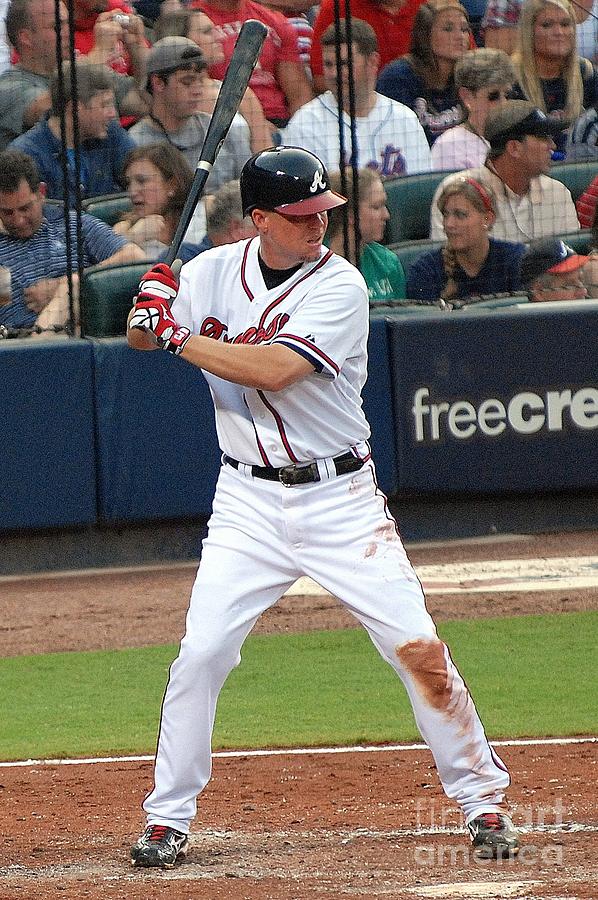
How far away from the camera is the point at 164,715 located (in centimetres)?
367

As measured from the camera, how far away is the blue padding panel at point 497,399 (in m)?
8.37

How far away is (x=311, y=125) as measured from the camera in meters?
8.34

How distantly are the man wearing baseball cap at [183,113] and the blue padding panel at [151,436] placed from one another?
108 cm

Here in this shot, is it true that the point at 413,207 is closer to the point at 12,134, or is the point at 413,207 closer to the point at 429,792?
the point at 12,134

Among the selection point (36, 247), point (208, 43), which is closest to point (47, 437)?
point (36, 247)

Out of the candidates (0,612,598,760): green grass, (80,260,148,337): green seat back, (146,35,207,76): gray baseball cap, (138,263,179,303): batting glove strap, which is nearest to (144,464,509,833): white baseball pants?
(138,263,179,303): batting glove strap

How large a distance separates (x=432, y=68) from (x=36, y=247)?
2.56m

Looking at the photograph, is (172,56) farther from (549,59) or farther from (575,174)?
(575,174)

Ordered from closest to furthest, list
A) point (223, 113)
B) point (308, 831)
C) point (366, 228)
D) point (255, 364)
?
1. point (255, 364)
2. point (308, 831)
3. point (223, 113)
4. point (366, 228)

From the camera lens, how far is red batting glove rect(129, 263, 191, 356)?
3.68 metres

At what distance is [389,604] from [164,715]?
0.63 meters

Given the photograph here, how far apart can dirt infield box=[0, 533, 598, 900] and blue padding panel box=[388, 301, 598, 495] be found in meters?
3.59

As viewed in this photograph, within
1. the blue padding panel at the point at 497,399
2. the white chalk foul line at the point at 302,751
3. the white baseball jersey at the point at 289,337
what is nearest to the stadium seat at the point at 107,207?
the blue padding panel at the point at 497,399

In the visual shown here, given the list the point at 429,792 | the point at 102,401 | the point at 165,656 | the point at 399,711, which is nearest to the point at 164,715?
the point at 429,792
